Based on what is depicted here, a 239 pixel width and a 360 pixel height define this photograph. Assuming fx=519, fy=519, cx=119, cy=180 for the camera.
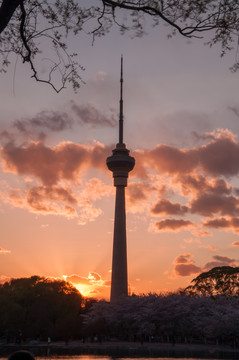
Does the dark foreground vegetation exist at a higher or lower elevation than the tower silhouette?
lower

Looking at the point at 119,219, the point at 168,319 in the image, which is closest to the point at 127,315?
the point at 168,319

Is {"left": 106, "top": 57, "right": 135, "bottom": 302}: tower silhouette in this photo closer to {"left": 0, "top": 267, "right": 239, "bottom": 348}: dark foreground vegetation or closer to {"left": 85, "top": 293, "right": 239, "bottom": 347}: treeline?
{"left": 0, "top": 267, "right": 239, "bottom": 348}: dark foreground vegetation

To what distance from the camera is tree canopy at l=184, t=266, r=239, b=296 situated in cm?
A: 11288

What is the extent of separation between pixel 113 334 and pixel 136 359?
65987 millimetres

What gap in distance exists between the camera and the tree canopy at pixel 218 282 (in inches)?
4444

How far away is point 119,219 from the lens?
14650 cm

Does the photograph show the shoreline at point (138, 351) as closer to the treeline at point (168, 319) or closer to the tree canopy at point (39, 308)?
the tree canopy at point (39, 308)

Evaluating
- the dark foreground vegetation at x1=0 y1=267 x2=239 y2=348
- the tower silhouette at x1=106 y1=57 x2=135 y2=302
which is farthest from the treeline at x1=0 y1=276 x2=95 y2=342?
the tower silhouette at x1=106 y1=57 x2=135 y2=302

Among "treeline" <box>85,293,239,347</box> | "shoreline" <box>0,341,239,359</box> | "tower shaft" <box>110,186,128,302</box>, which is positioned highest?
"tower shaft" <box>110,186,128,302</box>

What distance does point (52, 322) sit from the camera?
105m

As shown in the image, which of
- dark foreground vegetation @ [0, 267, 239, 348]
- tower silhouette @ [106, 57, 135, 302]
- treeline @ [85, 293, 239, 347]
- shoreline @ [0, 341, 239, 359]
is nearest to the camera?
shoreline @ [0, 341, 239, 359]

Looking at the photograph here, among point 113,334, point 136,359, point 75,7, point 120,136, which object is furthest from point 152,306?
point 75,7

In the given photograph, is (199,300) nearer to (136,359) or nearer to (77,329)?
(77,329)

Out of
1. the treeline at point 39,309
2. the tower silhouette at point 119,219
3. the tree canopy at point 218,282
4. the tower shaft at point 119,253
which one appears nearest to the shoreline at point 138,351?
the treeline at point 39,309
